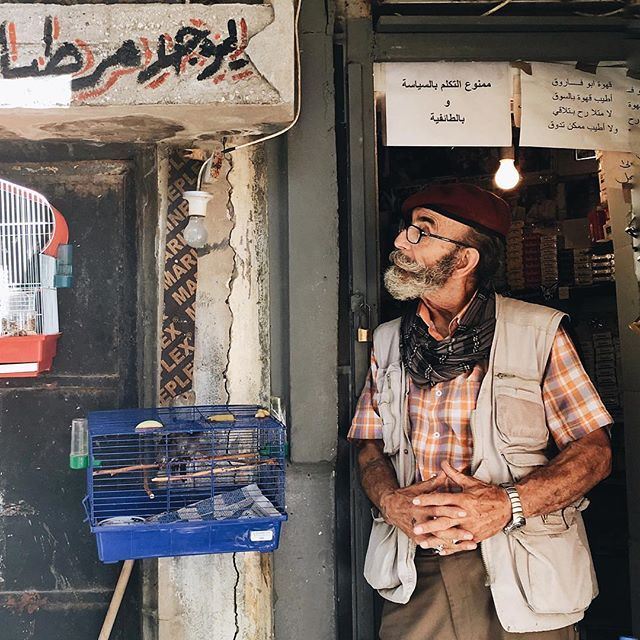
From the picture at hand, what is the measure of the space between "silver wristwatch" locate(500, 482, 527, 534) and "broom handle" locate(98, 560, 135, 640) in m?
1.60

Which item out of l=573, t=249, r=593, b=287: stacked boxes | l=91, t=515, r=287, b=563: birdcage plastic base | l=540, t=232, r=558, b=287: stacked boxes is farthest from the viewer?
l=540, t=232, r=558, b=287: stacked boxes

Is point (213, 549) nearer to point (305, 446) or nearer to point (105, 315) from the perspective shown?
point (305, 446)

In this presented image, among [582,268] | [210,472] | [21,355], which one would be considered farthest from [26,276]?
[582,268]

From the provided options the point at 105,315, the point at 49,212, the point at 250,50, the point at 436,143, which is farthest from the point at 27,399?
the point at 436,143

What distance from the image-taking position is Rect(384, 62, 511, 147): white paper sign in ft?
10.6

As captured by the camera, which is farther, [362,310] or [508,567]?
[362,310]

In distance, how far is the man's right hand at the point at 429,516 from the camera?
2541mm

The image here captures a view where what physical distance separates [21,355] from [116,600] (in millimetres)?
1110

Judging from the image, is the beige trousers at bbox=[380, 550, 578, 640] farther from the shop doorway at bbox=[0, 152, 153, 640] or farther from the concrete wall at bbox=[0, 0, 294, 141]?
the concrete wall at bbox=[0, 0, 294, 141]

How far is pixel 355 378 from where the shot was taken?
3195 millimetres

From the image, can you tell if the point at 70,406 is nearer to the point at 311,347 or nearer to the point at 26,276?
the point at 26,276

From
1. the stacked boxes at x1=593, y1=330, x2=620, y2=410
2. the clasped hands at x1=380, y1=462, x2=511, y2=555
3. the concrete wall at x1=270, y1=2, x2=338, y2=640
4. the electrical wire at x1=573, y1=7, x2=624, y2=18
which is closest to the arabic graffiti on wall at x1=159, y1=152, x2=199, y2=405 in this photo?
the concrete wall at x1=270, y1=2, x2=338, y2=640

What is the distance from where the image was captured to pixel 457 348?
2818mm

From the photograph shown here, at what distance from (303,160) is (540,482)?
1.61 m
